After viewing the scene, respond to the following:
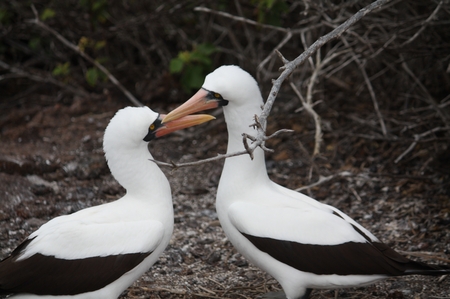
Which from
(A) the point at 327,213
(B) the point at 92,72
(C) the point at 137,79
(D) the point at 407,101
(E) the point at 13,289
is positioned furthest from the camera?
(C) the point at 137,79

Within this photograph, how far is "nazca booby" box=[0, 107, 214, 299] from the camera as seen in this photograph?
3291 mm

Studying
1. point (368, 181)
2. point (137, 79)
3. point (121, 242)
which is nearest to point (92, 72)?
point (137, 79)

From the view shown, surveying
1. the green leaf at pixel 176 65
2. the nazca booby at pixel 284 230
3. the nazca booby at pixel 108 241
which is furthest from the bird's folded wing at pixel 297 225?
the green leaf at pixel 176 65

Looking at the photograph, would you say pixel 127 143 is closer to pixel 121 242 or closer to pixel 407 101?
pixel 121 242

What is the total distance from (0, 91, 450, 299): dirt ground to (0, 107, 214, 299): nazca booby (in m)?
0.61

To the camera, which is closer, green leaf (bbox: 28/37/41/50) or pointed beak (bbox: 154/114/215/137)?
pointed beak (bbox: 154/114/215/137)

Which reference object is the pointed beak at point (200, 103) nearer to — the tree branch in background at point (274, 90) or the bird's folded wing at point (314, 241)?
the bird's folded wing at point (314, 241)

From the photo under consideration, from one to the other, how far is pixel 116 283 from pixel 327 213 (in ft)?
4.07

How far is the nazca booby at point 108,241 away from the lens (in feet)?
10.8

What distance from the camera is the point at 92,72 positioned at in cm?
725

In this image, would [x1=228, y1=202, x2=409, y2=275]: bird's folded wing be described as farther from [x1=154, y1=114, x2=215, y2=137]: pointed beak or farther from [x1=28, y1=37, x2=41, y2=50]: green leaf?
[x1=28, y1=37, x2=41, y2=50]: green leaf

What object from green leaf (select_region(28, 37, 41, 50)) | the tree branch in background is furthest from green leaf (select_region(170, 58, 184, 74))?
the tree branch in background

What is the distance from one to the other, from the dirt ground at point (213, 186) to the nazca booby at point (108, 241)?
2.01 feet

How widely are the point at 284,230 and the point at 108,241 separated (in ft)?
3.18
